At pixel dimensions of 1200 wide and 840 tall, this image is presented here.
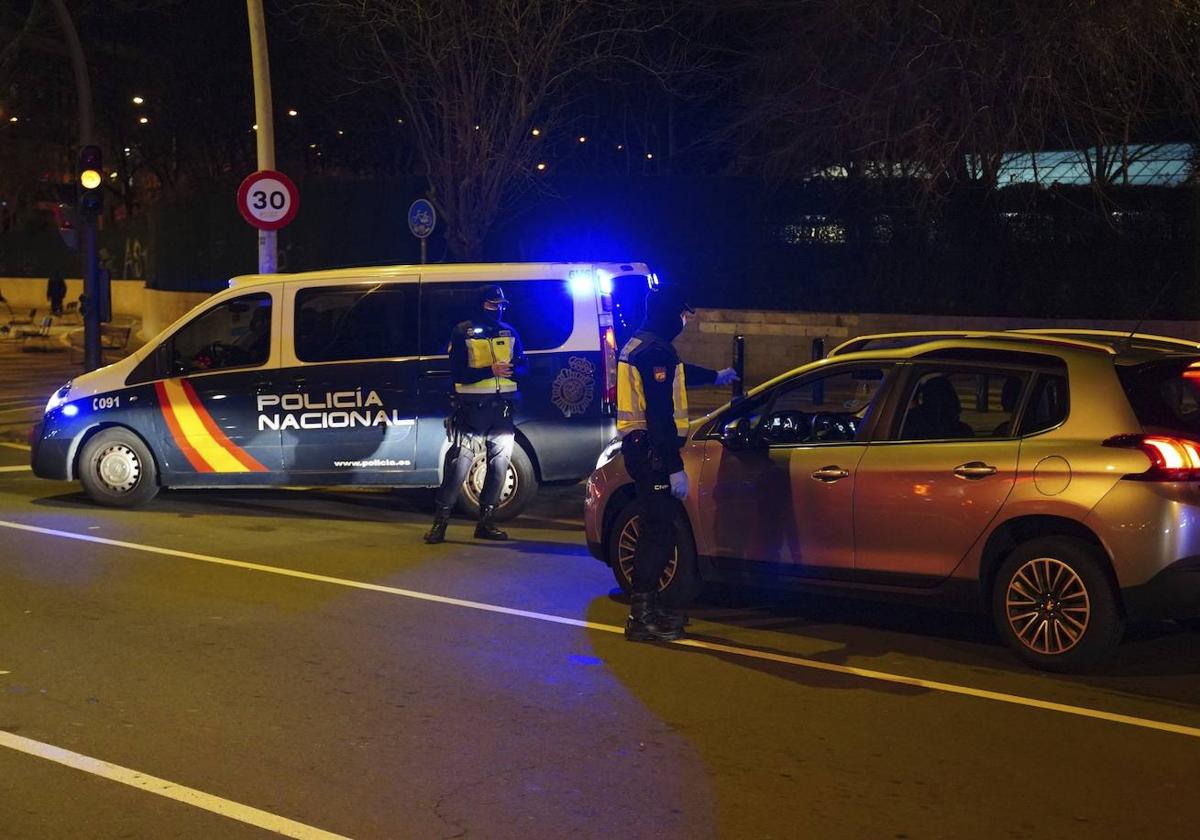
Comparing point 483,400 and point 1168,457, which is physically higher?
point 483,400

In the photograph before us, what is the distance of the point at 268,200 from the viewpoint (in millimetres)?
15094

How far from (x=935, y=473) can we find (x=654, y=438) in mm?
1394

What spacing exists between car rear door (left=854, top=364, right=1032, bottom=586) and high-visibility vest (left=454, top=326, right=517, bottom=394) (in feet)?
11.7

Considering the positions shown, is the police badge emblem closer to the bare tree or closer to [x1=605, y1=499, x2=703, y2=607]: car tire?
[x1=605, y1=499, x2=703, y2=607]: car tire

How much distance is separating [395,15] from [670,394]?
15213 mm

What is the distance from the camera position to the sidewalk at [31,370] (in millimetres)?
19594

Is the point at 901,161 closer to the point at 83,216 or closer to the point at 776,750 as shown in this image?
the point at 83,216

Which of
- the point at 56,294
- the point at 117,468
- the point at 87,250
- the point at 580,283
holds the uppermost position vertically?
the point at 56,294

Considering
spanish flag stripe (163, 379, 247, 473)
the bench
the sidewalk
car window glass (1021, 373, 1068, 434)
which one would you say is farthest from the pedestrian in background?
car window glass (1021, 373, 1068, 434)

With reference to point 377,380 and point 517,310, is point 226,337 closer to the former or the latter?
point 377,380

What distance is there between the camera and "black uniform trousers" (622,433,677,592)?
7520 millimetres

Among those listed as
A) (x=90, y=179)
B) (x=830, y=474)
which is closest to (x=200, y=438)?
(x=830, y=474)

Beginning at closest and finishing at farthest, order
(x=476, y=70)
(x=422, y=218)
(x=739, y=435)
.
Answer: (x=739, y=435) → (x=422, y=218) → (x=476, y=70)

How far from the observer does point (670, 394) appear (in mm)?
7512
